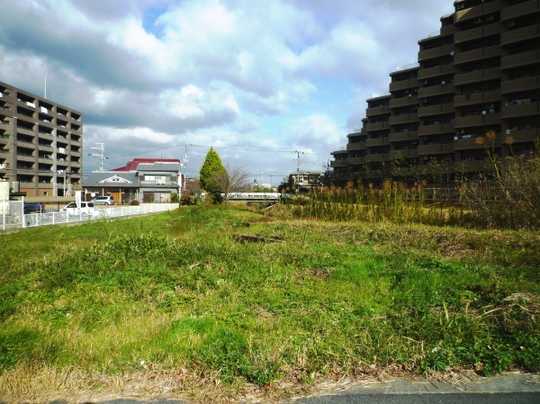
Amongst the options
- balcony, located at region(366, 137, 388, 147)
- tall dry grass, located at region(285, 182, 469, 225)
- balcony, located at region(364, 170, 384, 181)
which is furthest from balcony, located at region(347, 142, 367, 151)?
tall dry grass, located at region(285, 182, 469, 225)

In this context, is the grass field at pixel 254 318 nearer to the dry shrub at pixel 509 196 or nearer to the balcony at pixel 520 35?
the dry shrub at pixel 509 196

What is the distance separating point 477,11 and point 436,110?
30.7 feet

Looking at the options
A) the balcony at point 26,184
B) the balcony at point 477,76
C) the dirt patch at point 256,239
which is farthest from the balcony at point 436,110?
the balcony at point 26,184

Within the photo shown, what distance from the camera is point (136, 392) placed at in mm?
2436

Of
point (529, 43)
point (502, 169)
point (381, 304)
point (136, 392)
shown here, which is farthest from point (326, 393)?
point (529, 43)

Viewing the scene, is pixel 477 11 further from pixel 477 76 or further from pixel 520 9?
pixel 477 76

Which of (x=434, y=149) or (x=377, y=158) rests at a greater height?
(x=434, y=149)

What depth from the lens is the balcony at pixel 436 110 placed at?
3738 cm

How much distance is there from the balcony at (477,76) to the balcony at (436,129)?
4.21 m

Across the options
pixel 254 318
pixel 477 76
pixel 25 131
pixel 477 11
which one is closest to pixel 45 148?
pixel 25 131

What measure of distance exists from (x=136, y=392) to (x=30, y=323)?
176 cm

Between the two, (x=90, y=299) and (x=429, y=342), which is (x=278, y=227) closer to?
(x=90, y=299)

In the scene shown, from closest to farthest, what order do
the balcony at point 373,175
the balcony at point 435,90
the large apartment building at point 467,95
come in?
the large apartment building at point 467,95 < the balcony at point 435,90 < the balcony at point 373,175

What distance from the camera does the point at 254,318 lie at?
354 centimetres
